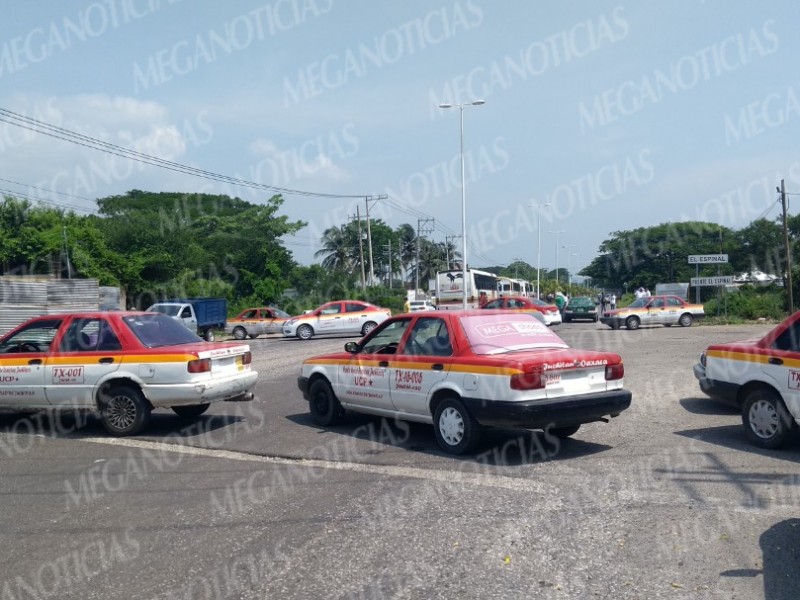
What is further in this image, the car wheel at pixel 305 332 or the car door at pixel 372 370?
the car wheel at pixel 305 332

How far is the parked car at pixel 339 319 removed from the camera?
101 ft

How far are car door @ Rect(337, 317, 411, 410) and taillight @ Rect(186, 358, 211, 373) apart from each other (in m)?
1.59

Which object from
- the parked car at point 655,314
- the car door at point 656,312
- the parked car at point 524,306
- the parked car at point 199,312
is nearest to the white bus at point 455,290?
the parked car at point 524,306

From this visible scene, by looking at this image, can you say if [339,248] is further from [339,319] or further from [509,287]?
[339,319]

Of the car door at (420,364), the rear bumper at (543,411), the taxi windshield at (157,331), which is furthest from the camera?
the taxi windshield at (157,331)

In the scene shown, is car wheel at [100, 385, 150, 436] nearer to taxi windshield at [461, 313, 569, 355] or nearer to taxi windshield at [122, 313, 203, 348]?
taxi windshield at [122, 313, 203, 348]

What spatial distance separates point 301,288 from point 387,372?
50393 millimetres

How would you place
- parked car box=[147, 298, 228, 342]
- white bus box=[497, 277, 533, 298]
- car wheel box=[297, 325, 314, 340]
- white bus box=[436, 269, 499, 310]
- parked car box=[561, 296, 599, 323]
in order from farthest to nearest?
white bus box=[497, 277, 533, 298] → white bus box=[436, 269, 499, 310] → parked car box=[561, 296, 599, 323] → parked car box=[147, 298, 228, 342] → car wheel box=[297, 325, 314, 340]

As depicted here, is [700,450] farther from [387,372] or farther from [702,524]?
[387,372]

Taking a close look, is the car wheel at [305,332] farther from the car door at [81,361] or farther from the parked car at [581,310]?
the car door at [81,361]

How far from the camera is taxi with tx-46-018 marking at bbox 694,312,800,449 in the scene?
762 cm

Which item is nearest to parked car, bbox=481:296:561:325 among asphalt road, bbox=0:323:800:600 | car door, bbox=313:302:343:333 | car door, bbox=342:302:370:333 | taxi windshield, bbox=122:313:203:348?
car door, bbox=342:302:370:333

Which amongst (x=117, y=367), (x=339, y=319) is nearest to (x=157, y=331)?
(x=117, y=367)

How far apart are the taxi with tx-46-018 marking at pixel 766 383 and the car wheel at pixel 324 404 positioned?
179 inches
